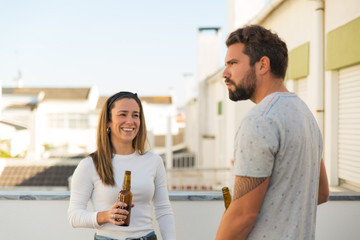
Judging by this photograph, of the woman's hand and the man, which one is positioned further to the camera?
the woman's hand

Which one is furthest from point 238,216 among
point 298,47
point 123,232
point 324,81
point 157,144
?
point 157,144

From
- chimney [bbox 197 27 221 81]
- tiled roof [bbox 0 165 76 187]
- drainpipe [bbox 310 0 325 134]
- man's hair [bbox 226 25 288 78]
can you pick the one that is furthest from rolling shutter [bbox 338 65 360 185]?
chimney [bbox 197 27 221 81]

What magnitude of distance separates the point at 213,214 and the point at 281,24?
5.53 m

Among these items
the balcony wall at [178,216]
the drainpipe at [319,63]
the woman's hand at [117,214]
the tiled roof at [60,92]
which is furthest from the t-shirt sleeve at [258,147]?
the tiled roof at [60,92]

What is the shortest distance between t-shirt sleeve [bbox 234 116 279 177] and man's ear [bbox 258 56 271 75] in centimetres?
24

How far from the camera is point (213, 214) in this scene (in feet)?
10.1

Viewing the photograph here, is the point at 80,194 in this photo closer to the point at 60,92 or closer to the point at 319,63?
the point at 319,63

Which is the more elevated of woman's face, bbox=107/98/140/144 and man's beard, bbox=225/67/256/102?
man's beard, bbox=225/67/256/102

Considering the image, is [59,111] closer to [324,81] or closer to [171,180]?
[171,180]

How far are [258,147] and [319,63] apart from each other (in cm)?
430

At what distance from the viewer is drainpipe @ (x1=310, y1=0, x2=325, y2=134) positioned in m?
5.32

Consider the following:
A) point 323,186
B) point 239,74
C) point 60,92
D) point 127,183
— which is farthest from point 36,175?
point 60,92

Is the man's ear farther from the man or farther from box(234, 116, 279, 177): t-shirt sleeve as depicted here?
box(234, 116, 279, 177): t-shirt sleeve

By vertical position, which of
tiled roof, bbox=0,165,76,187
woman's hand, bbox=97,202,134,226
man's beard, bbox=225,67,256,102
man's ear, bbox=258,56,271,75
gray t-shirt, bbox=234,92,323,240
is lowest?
tiled roof, bbox=0,165,76,187
